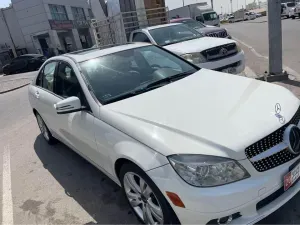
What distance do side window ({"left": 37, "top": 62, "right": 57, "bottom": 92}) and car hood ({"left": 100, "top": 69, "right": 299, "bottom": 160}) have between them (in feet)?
5.54

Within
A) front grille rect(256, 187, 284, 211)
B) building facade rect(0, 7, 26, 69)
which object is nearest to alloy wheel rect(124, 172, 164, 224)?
front grille rect(256, 187, 284, 211)

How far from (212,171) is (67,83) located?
228 centimetres

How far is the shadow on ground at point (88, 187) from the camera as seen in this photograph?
9.93 feet

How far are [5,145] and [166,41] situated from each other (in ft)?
15.6

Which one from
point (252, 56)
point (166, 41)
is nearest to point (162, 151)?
point (166, 41)

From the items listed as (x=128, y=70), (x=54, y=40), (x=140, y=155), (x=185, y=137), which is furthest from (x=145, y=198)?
(x=54, y=40)

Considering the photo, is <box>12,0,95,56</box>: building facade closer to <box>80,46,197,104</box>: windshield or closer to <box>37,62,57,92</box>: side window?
<box>37,62,57,92</box>: side window

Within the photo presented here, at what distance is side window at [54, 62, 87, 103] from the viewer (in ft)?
10.8

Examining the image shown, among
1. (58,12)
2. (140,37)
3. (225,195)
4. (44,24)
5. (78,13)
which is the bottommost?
(225,195)

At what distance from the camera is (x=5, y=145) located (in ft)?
19.0

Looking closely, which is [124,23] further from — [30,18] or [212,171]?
[30,18]

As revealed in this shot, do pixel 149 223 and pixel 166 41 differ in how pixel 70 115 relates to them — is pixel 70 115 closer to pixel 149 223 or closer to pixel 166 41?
pixel 149 223

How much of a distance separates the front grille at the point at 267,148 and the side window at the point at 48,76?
9.93 feet

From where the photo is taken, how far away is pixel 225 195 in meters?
2.00
